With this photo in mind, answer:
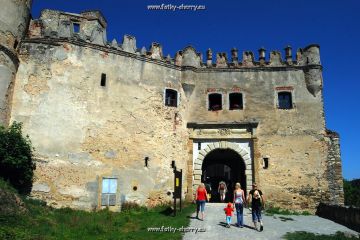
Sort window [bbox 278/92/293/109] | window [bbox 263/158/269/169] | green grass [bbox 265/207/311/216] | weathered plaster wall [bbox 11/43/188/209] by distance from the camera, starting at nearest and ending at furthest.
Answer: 1. weathered plaster wall [bbox 11/43/188/209]
2. green grass [bbox 265/207/311/216]
3. window [bbox 263/158/269/169]
4. window [bbox 278/92/293/109]

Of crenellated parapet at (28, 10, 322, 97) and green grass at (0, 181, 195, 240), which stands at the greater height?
crenellated parapet at (28, 10, 322, 97)

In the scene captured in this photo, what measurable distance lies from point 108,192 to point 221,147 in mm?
6365

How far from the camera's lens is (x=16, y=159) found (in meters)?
13.5

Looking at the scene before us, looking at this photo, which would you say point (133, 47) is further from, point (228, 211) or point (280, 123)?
point (228, 211)

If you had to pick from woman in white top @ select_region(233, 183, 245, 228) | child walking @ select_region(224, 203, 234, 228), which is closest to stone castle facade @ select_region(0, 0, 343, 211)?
child walking @ select_region(224, 203, 234, 228)

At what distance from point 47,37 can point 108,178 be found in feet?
23.8

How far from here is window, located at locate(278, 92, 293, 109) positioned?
61.6ft

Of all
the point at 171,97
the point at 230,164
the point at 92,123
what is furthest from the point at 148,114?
the point at 230,164

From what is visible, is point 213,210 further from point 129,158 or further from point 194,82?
point 194,82

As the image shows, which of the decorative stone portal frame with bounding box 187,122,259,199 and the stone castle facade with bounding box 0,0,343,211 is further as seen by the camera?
the decorative stone portal frame with bounding box 187,122,259,199

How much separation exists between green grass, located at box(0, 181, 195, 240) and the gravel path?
2.53ft

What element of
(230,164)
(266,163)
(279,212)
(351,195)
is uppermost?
(230,164)

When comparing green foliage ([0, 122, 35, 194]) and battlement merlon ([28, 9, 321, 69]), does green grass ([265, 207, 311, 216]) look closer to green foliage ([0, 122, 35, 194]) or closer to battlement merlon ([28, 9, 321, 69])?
battlement merlon ([28, 9, 321, 69])

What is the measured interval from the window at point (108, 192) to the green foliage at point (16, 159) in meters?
3.07
